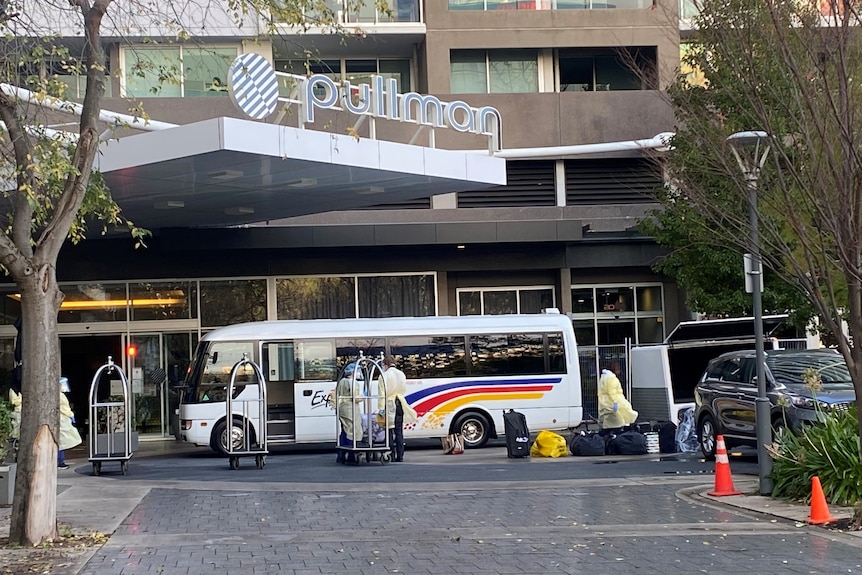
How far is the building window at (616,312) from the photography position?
29.2 m

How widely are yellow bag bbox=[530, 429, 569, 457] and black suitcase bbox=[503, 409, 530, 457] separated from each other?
0.38 meters

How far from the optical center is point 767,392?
56.3ft

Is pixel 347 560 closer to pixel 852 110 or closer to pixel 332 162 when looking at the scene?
pixel 852 110

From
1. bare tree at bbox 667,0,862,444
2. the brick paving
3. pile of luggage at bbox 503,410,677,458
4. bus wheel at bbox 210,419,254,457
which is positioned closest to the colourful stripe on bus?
pile of luggage at bbox 503,410,677,458

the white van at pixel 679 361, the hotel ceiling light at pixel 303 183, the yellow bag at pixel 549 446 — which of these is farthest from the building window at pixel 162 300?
the white van at pixel 679 361

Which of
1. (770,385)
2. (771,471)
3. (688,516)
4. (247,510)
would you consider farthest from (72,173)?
(770,385)

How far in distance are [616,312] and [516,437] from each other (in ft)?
33.7

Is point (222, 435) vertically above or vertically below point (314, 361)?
below

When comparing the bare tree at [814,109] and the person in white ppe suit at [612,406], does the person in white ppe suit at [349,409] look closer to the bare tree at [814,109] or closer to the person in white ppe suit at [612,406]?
the person in white ppe suit at [612,406]

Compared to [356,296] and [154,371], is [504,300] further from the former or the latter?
[154,371]

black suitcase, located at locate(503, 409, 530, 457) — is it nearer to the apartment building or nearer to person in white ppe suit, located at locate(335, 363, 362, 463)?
person in white ppe suit, located at locate(335, 363, 362, 463)

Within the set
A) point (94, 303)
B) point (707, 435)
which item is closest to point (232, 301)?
point (94, 303)

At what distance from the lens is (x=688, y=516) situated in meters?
12.2

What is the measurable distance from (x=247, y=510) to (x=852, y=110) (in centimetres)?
827
